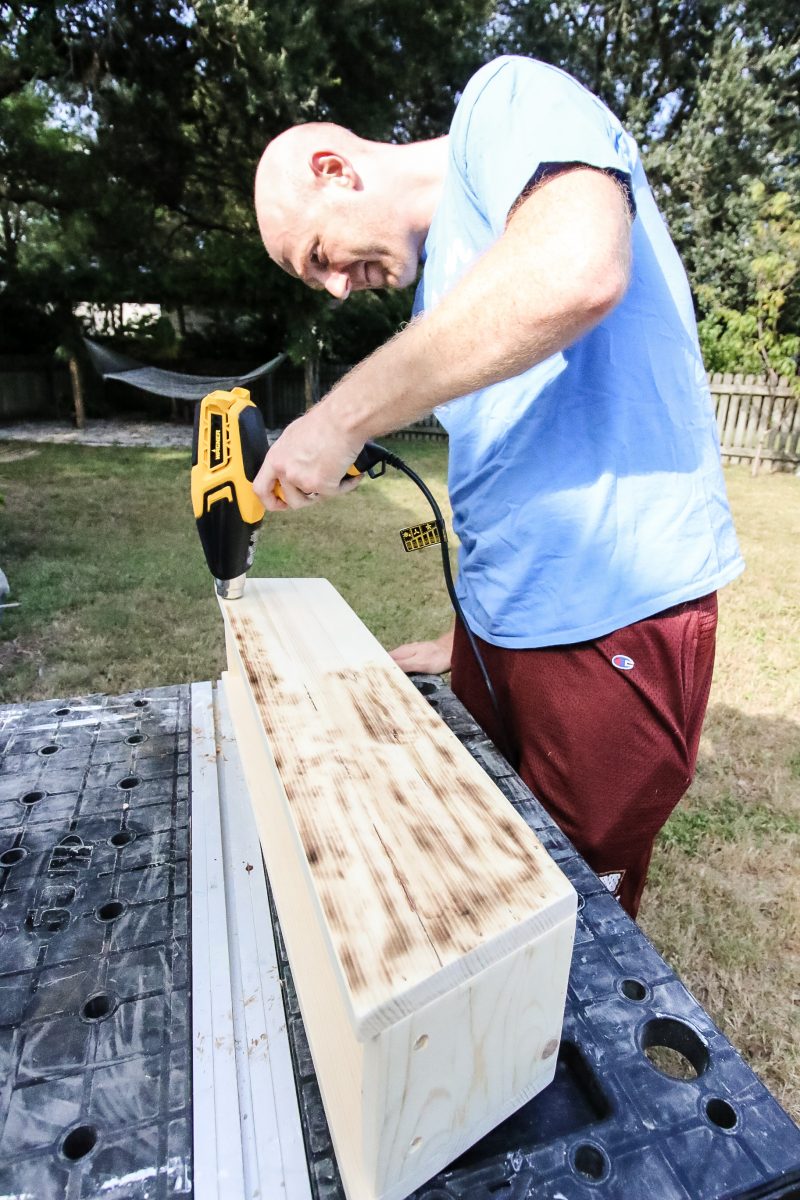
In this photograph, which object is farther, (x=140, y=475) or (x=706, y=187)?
(x=706, y=187)

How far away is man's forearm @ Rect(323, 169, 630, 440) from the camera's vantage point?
2.83 feet

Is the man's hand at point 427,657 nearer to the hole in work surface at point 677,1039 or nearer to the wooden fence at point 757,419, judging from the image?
the hole in work surface at point 677,1039

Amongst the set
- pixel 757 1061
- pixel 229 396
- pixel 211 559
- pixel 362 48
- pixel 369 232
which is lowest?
pixel 757 1061

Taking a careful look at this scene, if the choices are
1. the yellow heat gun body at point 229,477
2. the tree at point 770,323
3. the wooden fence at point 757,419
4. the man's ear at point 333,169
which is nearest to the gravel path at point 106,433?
the wooden fence at point 757,419

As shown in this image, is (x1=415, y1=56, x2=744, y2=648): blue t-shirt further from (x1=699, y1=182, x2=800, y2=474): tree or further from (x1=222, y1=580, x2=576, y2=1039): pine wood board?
(x1=699, y1=182, x2=800, y2=474): tree

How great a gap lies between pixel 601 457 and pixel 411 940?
2.70ft

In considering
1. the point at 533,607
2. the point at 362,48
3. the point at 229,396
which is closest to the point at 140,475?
the point at 362,48

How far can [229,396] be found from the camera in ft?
5.37

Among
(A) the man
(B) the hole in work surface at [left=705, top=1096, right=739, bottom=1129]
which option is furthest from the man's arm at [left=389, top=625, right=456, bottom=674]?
(B) the hole in work surface at [left=705, top=1096, right=739, bottom=1129]

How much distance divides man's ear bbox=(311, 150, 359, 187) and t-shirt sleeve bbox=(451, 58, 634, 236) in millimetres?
319

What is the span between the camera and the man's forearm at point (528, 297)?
86 cm

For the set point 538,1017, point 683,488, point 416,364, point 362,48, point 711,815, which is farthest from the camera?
point 362,48

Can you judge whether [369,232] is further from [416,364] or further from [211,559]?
[211,559]

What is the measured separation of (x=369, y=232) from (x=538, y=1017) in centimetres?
130
